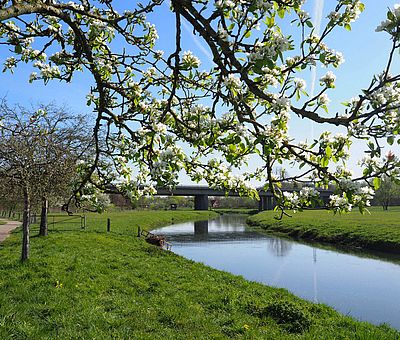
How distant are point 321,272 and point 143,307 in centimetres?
1393

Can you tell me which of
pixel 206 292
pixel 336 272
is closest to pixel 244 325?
pixel 206 292

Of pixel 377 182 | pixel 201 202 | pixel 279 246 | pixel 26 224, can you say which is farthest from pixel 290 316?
pixel 201 202

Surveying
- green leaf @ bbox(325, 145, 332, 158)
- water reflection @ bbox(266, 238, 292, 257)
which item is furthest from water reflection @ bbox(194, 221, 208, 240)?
green leaf @ bbox(325, 145, 332, 158)

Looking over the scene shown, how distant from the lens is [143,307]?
10.2 m

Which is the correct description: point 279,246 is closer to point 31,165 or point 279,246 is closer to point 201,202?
point 31,165

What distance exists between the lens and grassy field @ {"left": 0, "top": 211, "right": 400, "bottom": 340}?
328 inches

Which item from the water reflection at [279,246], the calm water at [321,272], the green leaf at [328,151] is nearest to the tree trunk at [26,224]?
the calm water at [321,272]

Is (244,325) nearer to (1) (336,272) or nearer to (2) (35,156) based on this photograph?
(2) (35,156)

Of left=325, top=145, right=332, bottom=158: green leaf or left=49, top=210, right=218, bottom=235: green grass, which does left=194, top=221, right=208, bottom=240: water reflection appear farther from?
left=325, top=145, right=332, bottom=158: green leaf

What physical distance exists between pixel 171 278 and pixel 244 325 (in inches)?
222

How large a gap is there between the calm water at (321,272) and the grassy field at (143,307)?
303 cm

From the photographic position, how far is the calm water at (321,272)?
15062 mm

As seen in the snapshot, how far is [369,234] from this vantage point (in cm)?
3325

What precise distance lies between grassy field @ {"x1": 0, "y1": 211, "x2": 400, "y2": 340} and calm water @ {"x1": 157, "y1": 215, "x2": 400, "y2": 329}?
3030mm
